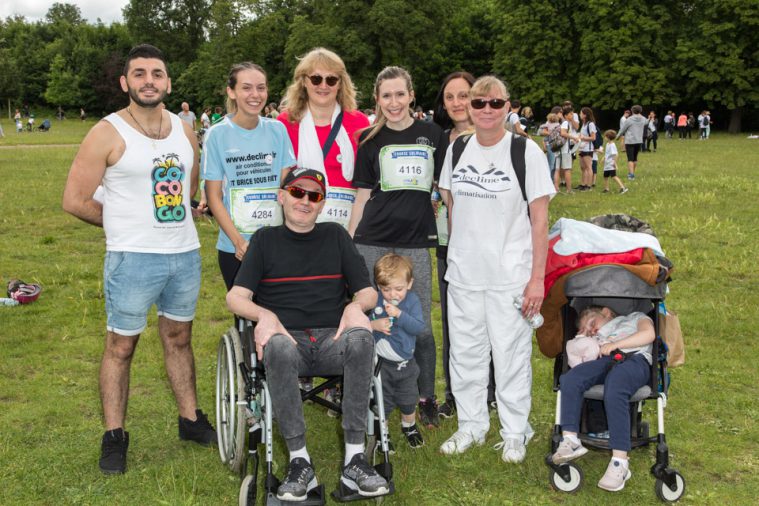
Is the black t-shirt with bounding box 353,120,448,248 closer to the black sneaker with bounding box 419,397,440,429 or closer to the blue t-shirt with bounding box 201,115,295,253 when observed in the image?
the blue t-shirt with bounding box 201,115,295,253

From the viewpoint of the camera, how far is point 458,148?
4.41m

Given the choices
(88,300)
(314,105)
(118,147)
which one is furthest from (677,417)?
(88,300)

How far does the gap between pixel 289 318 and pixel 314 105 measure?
142 cm

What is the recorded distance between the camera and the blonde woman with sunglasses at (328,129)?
4.62 m

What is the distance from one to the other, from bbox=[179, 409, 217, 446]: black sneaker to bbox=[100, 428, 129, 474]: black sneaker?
1.46ft

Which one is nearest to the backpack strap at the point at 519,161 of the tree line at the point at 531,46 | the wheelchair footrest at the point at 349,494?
the wheelchair footrest at the point at 349,494

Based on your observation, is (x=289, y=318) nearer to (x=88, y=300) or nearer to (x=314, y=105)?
(x=314, y=105)

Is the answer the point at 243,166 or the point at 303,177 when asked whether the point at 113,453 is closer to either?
the point at 243,166

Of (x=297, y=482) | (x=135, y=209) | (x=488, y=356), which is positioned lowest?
(x=297, y=482)

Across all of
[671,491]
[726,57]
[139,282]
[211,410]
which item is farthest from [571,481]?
[726,57]

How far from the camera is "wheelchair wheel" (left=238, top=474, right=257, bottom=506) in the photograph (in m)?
3.73

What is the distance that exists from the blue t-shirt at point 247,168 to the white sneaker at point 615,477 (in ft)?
7.92

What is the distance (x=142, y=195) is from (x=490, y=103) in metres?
2.02

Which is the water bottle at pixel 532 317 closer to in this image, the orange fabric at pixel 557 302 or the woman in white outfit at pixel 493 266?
the woman in white outfit at pixel 493 266
